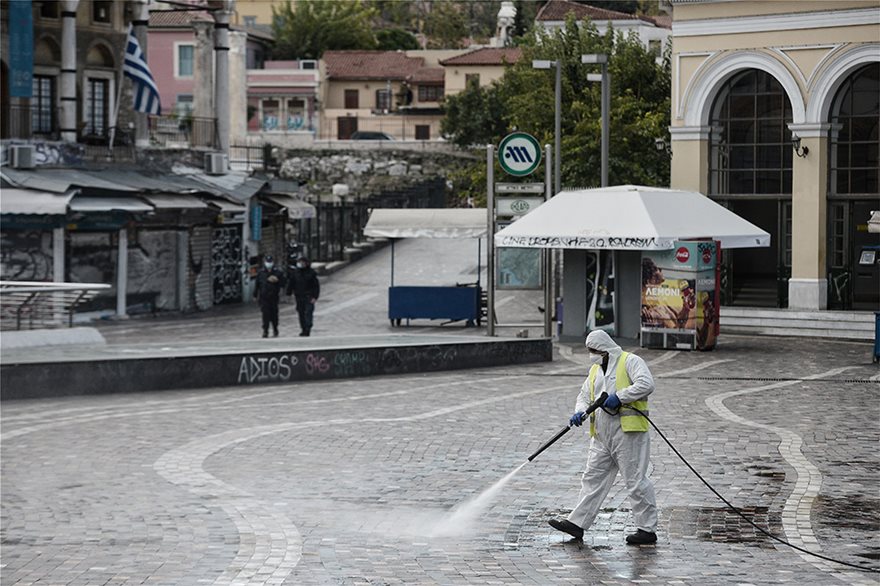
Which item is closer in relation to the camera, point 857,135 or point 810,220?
point 810,220

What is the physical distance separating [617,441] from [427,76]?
253ft

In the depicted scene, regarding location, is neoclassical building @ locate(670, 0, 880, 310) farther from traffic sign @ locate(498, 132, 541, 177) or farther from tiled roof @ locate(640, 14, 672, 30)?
tiled roof @ locate(640, 14, 672, 30)

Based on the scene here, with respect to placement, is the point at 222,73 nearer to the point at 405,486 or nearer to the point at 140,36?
the point at 140,36

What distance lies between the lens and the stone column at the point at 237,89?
75812mm

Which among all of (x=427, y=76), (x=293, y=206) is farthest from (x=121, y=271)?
(x=427, y=76)

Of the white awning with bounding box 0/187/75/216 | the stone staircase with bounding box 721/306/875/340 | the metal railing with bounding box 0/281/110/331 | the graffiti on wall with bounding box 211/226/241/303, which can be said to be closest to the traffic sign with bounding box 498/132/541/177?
the stone staircase with bounding box 721/306/875/340

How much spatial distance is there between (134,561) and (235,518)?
5.16 ft

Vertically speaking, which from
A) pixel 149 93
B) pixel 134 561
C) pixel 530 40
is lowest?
pixel 134 561

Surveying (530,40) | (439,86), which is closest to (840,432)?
(530,40)

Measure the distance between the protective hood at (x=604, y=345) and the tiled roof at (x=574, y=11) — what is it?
57605mm

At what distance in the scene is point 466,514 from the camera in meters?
12.7

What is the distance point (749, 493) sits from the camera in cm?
1352

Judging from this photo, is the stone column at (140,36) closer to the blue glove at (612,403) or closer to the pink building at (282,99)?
the blue glove at (612,403)

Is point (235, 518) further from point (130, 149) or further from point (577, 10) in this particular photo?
point (577, 10)
